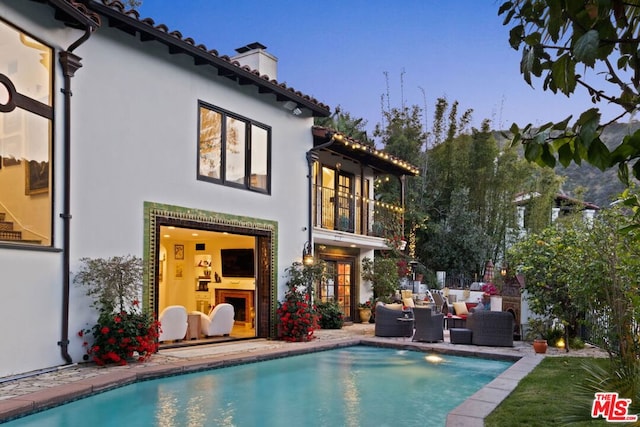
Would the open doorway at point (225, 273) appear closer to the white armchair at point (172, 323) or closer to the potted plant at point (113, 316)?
the white armchair at point (172, 323)

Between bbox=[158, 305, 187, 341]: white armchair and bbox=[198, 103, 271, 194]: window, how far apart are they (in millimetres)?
2835

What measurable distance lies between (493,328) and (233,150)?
23.3 feet

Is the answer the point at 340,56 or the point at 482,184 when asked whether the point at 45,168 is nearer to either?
the point at 482,184

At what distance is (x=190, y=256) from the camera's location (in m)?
17.0

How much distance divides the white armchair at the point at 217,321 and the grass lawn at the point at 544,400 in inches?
273

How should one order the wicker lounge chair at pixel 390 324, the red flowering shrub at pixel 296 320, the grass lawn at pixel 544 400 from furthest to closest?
the wicker lounge chair at pixel 390 324 → the red flowering shrub at pixel 296 320 → the grass lawn at pixel 544 400

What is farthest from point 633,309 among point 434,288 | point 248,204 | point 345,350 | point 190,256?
point 434,288

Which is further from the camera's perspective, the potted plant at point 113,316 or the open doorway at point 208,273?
the open doorway at point 208,273

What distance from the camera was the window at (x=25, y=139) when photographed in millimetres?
7918

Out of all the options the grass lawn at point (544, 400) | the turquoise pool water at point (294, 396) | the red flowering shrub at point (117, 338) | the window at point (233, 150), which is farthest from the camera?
the window at point (233, 150)

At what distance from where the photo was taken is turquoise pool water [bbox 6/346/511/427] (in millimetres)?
6723

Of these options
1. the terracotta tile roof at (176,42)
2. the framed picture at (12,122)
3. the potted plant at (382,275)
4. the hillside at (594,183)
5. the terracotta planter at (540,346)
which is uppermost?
the hillside at (594,183)

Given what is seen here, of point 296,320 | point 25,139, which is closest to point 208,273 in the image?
point 296,320

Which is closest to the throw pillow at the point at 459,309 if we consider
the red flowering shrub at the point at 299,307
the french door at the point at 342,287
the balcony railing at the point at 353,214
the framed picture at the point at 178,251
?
the balcony railing at the point at 353,214
